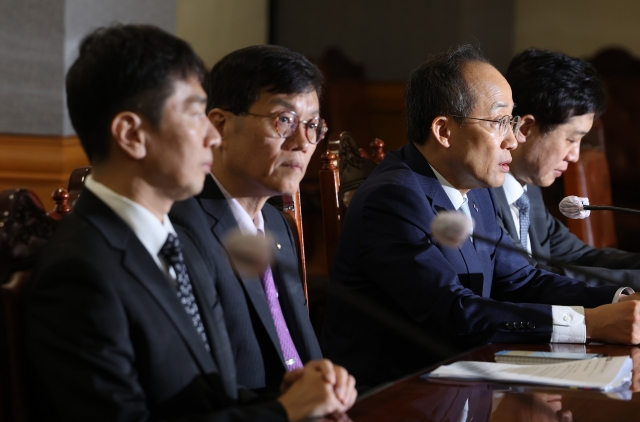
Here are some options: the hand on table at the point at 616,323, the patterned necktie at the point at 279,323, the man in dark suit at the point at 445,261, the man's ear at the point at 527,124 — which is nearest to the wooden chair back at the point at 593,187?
the man's ear at the point at 527,124

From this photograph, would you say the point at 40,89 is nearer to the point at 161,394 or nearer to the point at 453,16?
the point at 161,394

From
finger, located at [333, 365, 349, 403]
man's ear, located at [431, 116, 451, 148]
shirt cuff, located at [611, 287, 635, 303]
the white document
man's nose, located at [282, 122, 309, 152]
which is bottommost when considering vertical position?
shirt cuff, located at [611, 287, 635, 303]

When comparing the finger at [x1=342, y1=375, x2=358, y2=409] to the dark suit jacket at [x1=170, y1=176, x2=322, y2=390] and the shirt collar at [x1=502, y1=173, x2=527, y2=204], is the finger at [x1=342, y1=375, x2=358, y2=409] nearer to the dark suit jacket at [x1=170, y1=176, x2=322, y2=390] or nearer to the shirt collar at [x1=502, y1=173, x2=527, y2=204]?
the dark suit jacket at [x1=170, y1=176, x2=322, y2=390]

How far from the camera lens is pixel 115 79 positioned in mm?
1002

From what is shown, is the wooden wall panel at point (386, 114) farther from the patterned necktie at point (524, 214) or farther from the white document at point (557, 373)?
the white document at point (557, 373)

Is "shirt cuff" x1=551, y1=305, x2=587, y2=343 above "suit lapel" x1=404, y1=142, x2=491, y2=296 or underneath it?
underneath

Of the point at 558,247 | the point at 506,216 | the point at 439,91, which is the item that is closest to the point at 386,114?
the point at 558,247

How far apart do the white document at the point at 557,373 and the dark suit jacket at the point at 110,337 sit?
408 millimetres

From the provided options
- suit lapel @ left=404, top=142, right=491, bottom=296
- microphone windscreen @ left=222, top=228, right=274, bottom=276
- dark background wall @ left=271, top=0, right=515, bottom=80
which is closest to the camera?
microphone windscreen @ left=222, top=228, right=274, bottom=276

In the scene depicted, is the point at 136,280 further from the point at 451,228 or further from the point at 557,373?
the point at 557,373

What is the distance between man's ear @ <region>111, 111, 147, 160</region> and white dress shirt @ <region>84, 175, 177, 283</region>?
0.19 feet

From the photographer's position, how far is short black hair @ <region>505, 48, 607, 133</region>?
7.77ft

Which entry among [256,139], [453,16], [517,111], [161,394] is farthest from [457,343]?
[453,16]

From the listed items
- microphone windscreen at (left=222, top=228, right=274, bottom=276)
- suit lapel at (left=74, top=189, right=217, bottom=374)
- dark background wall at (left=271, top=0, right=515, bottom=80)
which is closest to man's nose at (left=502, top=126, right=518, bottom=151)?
microphone windscreen at (left=222, top=228, right=274, bottom=276)
